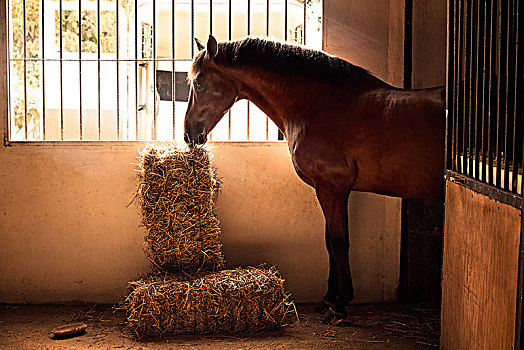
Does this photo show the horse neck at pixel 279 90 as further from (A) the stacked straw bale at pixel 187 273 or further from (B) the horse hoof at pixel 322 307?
(B) the horse hoof at pixel 322 307

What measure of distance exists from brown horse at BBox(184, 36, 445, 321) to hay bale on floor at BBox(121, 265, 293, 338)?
45 cm

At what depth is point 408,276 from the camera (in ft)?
12.7

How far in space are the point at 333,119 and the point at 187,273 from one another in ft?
4.02

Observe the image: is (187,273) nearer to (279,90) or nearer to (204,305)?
(204,305)

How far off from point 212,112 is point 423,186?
1.34 meters

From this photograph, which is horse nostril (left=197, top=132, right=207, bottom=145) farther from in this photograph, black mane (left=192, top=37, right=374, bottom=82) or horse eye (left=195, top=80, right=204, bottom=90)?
black mane (left=192, top=37, right=374, bottom=82)

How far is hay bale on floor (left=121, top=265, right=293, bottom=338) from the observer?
3092mm

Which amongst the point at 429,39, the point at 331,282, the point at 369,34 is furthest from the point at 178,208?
the point at 429,39

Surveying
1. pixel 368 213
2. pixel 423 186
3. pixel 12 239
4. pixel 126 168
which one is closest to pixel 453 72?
pixel 423 186

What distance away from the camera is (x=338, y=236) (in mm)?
3330

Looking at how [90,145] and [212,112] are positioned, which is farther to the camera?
[90,145]

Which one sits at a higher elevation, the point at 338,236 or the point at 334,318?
the point at 338,236

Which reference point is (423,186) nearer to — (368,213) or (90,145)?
(368,213)

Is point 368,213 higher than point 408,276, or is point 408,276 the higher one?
point 368,213
